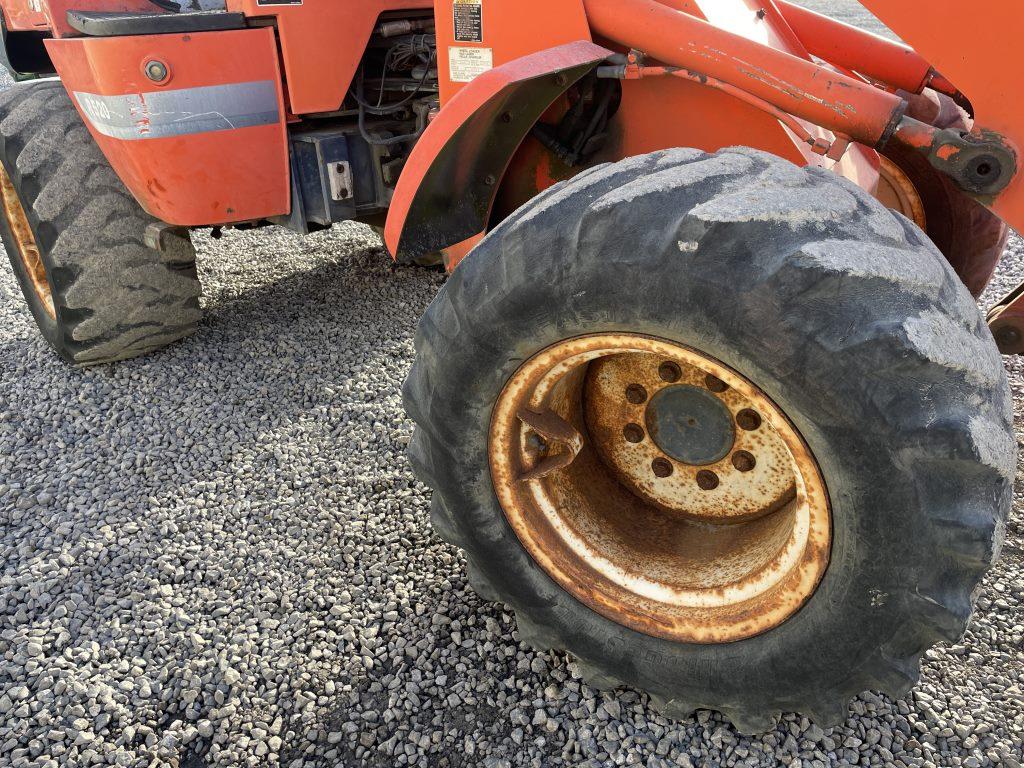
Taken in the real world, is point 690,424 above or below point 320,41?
below

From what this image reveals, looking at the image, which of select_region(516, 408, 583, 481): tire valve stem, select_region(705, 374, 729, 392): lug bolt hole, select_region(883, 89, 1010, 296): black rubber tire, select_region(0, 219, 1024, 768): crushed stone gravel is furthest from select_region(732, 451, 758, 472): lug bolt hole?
select_region(883, 89, 1010, 296): black rubber tire

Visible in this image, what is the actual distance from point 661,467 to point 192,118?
2123 millimetres

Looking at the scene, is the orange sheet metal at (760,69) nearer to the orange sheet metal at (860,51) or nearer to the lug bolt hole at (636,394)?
the lug bolt hole at (636,394)

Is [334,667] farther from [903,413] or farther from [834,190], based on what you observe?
[834,190]

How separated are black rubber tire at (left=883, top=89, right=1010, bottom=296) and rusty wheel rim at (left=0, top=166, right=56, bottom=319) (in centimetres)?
371

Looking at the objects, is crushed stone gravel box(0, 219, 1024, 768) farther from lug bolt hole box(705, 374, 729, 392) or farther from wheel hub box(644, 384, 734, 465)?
lug bolt hole box(705, 374, 729, 392)

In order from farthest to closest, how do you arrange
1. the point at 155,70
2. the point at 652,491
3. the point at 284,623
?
the point at 155,70 < the point at 284,623 < the point at 652,491

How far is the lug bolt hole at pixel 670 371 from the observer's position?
1887 mm

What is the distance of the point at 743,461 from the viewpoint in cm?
188

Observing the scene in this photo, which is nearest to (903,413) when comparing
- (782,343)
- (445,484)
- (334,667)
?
(782,343)

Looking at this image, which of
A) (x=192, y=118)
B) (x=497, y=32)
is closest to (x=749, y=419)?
(x=497, y=32)

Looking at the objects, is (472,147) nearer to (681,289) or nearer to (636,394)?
(636,394)

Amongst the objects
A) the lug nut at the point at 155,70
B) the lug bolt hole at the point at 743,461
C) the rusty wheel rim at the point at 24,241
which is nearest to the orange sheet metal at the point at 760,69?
the lug bolt hole at the point at 743,461

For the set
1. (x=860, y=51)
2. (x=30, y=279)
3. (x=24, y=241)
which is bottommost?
(x=30, y=279)
